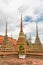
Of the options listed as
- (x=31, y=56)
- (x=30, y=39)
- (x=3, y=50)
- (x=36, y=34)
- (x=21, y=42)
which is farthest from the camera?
(x=30, y=39)

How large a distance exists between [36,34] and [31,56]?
18.0 feet

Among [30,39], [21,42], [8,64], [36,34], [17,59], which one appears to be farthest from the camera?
[30,39]

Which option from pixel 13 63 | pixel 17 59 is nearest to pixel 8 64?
pixel 13 63

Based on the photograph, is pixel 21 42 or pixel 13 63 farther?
pixel 21 42

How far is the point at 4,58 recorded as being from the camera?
34.3 feet

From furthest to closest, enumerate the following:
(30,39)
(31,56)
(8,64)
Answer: (30,39)
(31,56)
(8,64)

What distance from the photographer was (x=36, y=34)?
15953 millimetres

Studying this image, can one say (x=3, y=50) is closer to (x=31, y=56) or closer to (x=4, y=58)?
(x=4, y=58)

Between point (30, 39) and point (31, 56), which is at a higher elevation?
point (30, 39)

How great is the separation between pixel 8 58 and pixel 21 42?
2.68 meters

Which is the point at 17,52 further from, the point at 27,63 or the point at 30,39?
the point at 30,39

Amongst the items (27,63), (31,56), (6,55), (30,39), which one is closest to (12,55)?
(6,55)

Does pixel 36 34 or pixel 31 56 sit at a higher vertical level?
pixel 36 34

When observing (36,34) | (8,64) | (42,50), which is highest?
(36,34)
